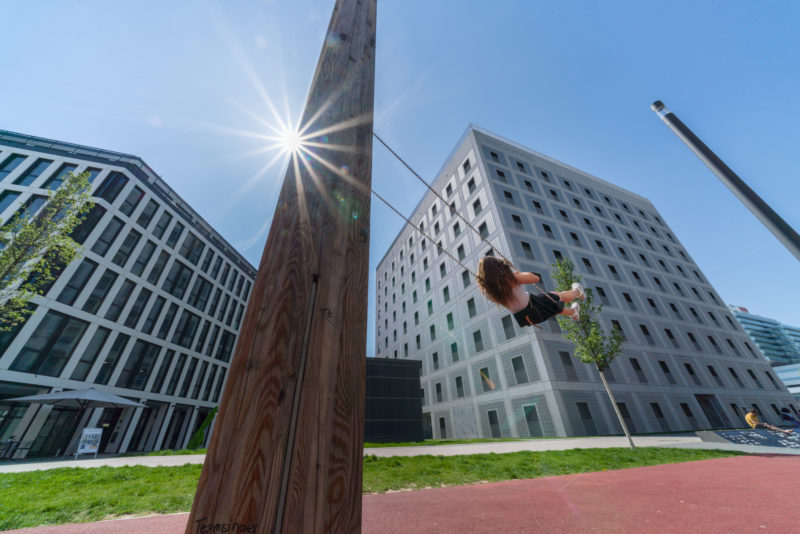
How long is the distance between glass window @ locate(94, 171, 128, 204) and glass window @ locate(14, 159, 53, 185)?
3.16m

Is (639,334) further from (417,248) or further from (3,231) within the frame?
(3,231)

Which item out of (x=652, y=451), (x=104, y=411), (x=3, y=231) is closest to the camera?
(x=652, y=451)

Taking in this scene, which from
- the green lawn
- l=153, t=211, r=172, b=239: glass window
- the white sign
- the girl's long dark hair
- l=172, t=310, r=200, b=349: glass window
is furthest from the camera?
l=172, t=310, r=200, b=349: glass window

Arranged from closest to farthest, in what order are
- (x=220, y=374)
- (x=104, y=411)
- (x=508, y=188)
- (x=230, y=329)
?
(x=104, y=411), (x=508, y=188), (x=220, y=374), (x=230, y=329)

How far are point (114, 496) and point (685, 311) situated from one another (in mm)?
36647

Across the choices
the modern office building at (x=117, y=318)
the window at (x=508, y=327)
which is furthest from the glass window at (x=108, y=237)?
the window at (x=508, y=327)

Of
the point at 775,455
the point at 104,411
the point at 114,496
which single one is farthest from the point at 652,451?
the point at 104,411

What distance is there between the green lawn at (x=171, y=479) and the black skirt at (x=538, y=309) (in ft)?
11.3

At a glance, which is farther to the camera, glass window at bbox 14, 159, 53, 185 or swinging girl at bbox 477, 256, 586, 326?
glass window at bbox 14, 159, 53, 185

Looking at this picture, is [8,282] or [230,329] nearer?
[8,282]

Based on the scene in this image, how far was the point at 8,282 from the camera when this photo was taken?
9.60 metres

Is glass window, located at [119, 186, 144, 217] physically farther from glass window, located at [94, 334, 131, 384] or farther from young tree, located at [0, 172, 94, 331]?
young tree, located at [0, 172, 94, 331]

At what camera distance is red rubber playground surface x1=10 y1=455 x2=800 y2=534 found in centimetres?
327

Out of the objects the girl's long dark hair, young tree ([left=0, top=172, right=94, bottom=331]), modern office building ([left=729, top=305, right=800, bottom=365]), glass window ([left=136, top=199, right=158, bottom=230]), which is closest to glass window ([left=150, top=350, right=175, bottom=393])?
glass window ([left=136, top=199, right=158, bottom=230])
